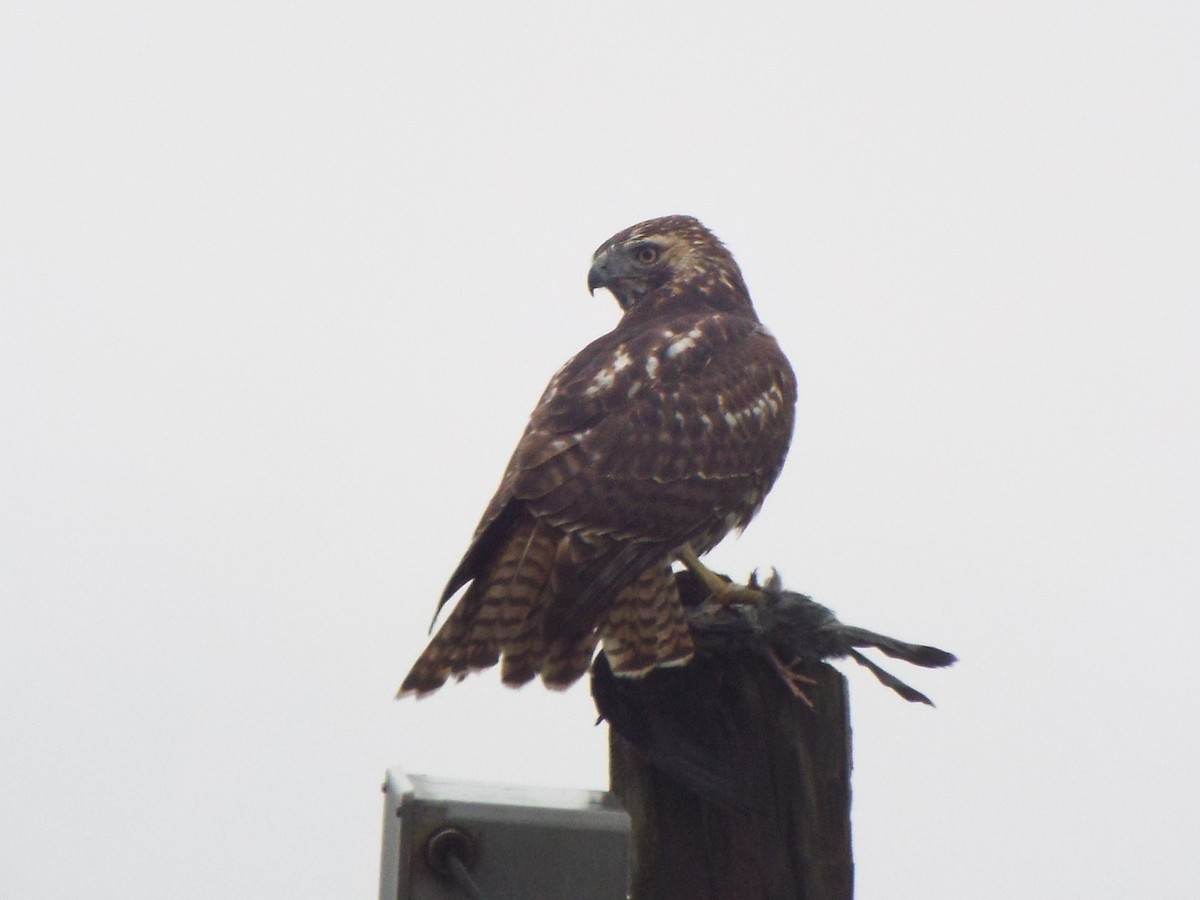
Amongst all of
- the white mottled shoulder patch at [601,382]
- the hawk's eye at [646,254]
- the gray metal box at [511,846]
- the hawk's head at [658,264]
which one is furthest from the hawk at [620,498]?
the gray metal box at [511,846]

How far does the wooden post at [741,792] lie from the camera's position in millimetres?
2631

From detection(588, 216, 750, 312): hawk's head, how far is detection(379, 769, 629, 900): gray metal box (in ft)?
12.8

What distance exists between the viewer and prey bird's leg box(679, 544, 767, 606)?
314cm

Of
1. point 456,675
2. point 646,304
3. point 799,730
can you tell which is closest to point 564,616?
point 456,675

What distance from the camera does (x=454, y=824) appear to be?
6.50 ft

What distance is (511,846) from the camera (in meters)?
2.00

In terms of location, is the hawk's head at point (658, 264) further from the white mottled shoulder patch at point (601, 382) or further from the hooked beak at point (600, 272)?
the white mottled shoulder patch at point (601, 382)

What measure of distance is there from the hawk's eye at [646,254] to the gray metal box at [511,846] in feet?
13.4

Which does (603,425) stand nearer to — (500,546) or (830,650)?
(500,546)

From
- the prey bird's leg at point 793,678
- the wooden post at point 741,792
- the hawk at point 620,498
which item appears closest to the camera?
the wooden post at point 741,792

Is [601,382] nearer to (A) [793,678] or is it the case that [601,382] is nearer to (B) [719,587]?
(B) [719,587]

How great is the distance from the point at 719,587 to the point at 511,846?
1.78 metres

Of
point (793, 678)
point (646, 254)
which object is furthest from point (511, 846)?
A: point (646, 254)

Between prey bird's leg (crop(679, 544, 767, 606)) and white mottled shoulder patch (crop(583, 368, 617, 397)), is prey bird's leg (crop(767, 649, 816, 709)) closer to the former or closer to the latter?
prey bird's leg (crop(679, 544, 767, 606))
